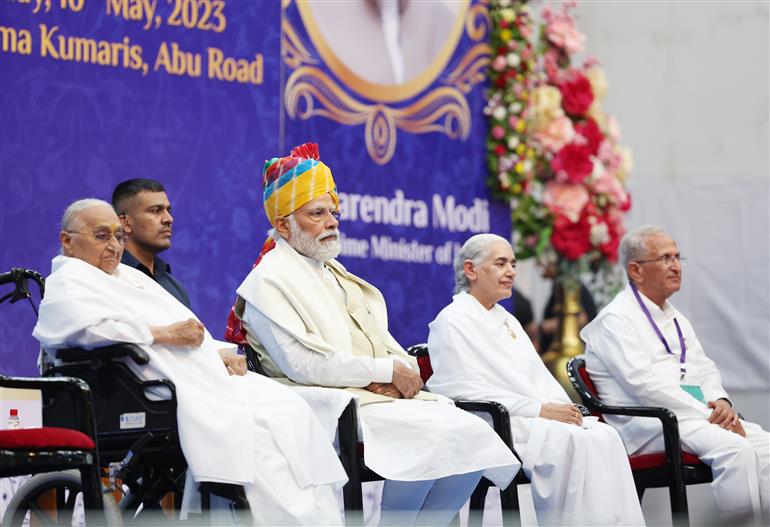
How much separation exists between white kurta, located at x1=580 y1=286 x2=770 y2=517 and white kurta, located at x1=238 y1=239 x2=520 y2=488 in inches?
41.1

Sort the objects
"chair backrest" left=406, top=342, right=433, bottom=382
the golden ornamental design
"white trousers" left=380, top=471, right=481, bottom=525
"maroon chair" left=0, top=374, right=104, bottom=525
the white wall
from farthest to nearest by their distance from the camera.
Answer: the white wall, the golden ornamental design, "chair backrest" left=406, top=342, right=433, bottom=382, "white trousers" left=380, top=471, right=481, bottom=525, "maroon chair" left=0, top=374, right=104, bottom=525

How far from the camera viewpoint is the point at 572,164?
7688mm

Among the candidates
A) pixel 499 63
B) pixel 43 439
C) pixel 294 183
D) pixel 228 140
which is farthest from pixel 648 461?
pixel 499 63

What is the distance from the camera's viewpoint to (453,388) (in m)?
5.33

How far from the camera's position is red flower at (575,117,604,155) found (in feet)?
25.6

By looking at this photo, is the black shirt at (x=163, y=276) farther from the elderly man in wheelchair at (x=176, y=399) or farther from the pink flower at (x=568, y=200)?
the pink flower at (x=568, y=200)

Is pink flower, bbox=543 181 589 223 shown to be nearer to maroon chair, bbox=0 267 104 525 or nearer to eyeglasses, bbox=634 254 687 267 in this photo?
eyeglasses, bbox=634 254 687 267

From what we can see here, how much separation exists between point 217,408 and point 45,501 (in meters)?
0.75

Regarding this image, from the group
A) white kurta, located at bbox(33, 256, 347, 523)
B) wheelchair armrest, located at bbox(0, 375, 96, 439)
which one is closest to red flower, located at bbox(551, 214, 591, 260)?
white kurta, located at bbox(33, 256, 347, 523)

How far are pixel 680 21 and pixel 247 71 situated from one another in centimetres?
591

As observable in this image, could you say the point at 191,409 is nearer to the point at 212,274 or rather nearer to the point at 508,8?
the point at 212,274

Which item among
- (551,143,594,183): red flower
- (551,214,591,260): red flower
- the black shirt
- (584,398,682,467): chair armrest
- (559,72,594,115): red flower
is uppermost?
(559,72,594,115): red flower

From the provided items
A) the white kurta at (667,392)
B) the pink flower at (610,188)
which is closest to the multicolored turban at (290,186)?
the white kurta at (667,392)

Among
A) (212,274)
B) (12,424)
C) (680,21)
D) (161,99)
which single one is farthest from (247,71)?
(680,21)
